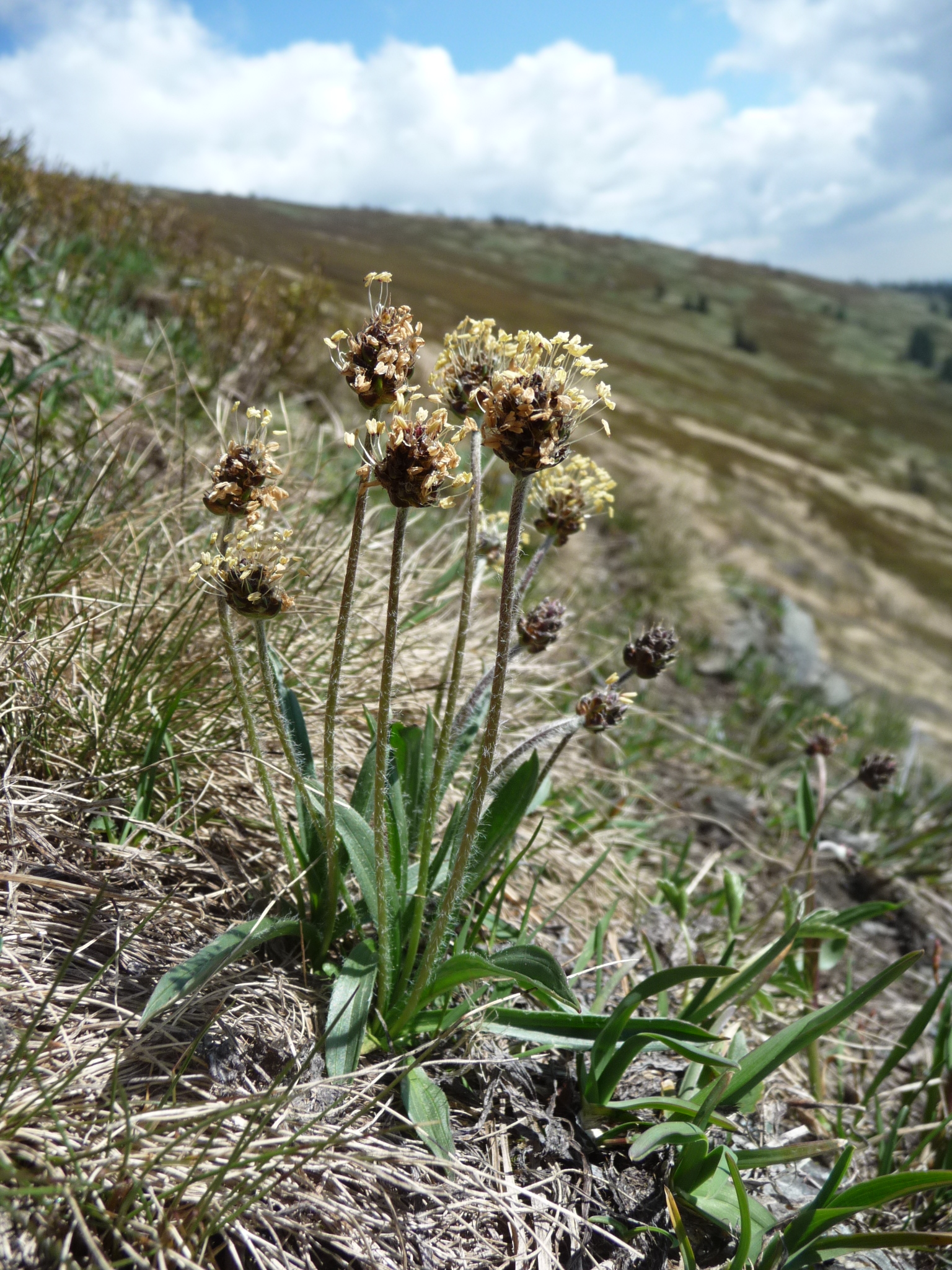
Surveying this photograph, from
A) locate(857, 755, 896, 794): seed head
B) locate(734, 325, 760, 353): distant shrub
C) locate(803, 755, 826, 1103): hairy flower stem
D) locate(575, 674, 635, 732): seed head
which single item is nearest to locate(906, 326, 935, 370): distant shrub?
locate(734, 325, 760, 353): distant shrub

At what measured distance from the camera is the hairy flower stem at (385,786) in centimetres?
128

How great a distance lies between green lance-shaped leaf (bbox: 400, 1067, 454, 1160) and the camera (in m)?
1.36

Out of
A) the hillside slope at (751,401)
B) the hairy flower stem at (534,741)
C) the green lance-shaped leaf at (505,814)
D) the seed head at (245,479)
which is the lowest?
the green lance-shaped leaf at (505,814)

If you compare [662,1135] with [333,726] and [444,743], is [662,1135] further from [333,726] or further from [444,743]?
[333,726]

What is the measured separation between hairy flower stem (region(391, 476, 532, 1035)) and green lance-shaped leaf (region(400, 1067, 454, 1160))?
0.12 meters

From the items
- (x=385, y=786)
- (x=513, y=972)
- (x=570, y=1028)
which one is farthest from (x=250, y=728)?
(x=570, y=1028)

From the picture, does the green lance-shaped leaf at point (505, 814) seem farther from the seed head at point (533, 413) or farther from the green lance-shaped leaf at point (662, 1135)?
the seed head at point (533, 413)

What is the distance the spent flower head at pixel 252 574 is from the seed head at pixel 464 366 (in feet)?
1.80

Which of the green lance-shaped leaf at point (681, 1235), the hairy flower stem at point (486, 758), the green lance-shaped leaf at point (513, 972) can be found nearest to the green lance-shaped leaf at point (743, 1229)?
the green lance-shaped leaf at point (681, 1235)

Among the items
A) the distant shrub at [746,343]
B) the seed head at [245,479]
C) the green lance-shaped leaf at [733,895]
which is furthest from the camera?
the distant shrub at [746,343]

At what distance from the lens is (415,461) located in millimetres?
1205

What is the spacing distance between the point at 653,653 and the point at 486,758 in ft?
2.11

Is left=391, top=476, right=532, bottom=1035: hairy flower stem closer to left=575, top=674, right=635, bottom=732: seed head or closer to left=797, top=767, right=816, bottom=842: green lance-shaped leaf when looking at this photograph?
left=575, top=674, right=635, bottom=732: seed head

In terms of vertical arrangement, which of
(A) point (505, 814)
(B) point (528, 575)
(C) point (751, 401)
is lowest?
(A) point (505, 814)
